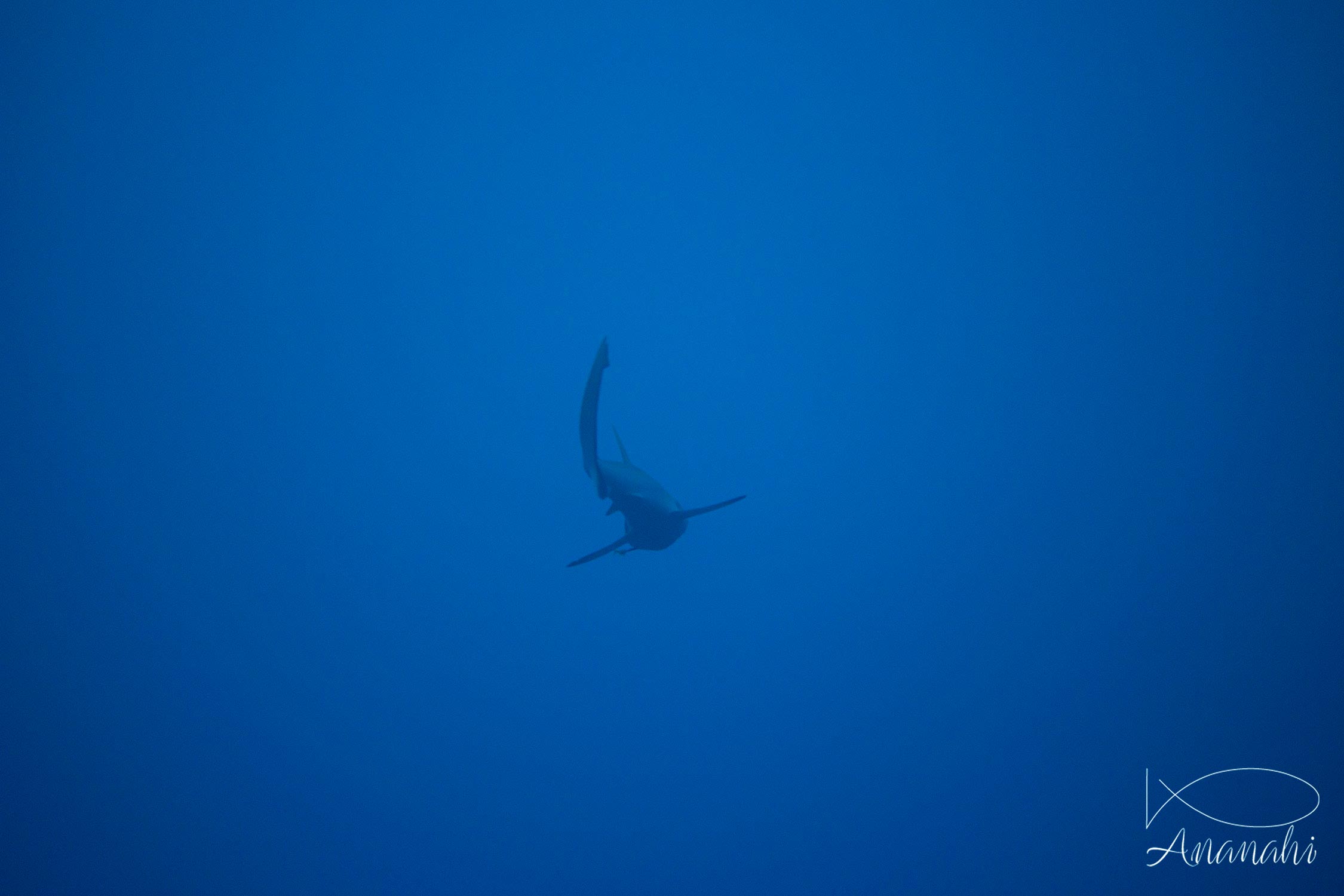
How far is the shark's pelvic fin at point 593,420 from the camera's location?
2.90 meters

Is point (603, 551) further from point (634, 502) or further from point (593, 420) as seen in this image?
point (593, 420)

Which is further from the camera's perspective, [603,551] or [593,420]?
[603,551]

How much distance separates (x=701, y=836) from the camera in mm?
17312

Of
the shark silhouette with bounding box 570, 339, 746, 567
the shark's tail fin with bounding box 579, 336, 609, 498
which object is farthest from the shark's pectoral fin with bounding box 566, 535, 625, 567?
the shark's tail fin with bounding box 579, 336, 609, 498

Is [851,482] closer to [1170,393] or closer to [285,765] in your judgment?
[1170,393]

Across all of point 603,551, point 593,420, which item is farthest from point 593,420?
point 603,551

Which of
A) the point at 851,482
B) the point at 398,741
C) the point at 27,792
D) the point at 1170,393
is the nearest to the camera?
the point at 27,792

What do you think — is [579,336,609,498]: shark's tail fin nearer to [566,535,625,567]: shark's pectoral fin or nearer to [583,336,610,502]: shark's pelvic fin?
[583,336,610,502]: shark's pelvic fin

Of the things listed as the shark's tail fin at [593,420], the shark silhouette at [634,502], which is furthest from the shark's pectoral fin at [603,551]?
the shark's tail fin at [593,420]

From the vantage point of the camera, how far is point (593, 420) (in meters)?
3.43

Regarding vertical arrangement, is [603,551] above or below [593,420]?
below

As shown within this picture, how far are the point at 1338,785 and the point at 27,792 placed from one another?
3569 centimetres

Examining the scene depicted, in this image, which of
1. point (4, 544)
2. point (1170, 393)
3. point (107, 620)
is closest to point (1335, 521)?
point (1170, 393)

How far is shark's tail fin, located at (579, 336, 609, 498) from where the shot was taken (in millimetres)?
2900
